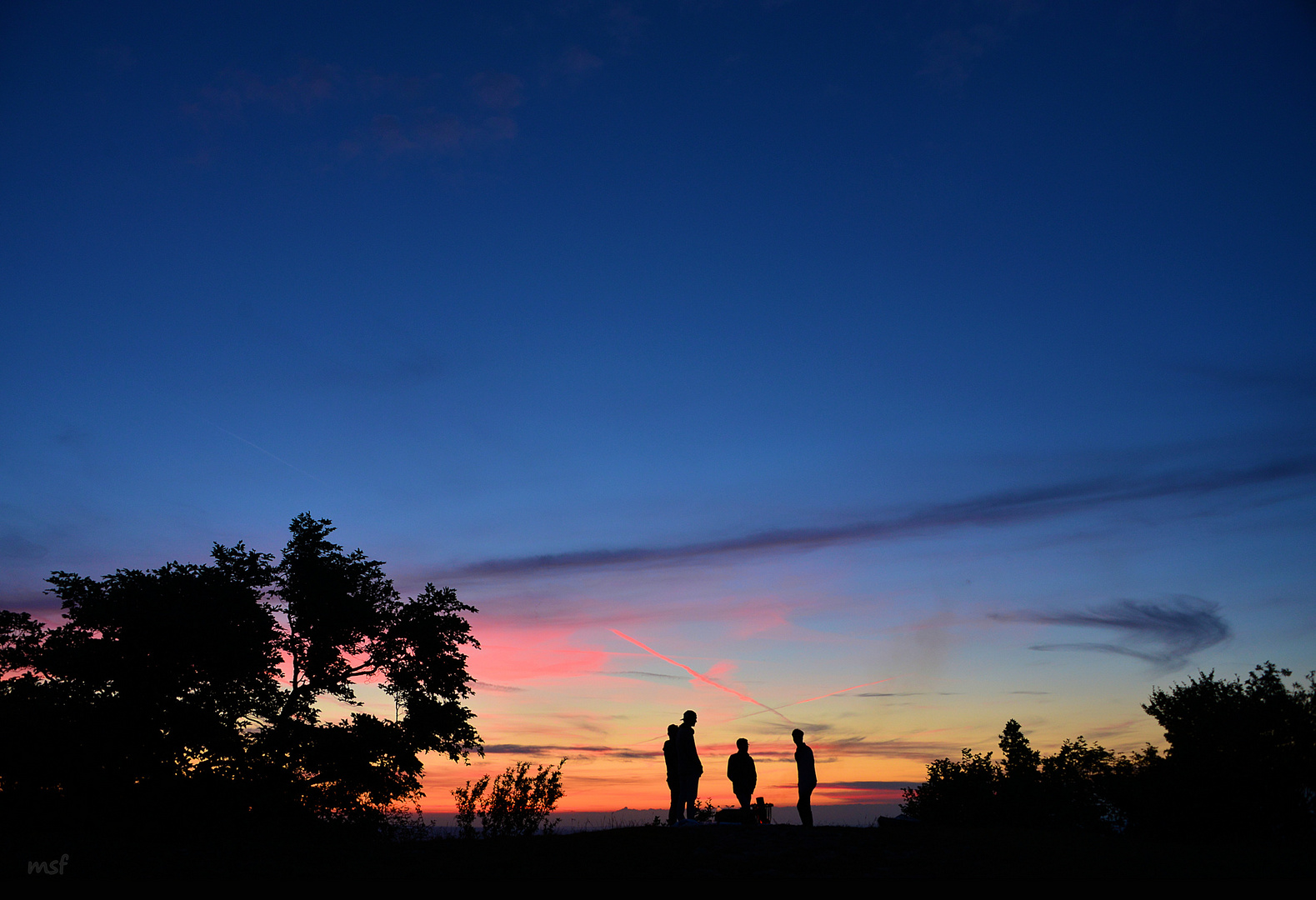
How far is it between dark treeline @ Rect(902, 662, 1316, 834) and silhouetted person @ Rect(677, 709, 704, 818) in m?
15.7

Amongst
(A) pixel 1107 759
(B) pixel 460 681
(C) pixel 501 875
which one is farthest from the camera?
(A) pixel 1107 759

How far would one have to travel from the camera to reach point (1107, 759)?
166 ft

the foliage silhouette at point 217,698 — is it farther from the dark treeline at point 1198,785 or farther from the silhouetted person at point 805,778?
the dark treeline at point 1198,785

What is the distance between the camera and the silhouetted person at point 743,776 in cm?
1806

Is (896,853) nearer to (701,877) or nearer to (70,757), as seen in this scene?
(701,877)

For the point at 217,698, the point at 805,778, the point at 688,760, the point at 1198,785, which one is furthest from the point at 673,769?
the point at 1198,785

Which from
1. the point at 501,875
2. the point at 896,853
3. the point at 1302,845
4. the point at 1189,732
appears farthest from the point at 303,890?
the point at 1189,732

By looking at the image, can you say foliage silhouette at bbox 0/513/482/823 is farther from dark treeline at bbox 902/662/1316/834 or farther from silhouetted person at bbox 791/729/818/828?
dark treeline at bbox 902/662/1316/834

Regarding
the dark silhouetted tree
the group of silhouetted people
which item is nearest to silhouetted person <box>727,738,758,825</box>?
the group of silhouetted people

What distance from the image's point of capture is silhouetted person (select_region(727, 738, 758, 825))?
59.3 ft

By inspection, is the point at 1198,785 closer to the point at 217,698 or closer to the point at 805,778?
the point at 805,778

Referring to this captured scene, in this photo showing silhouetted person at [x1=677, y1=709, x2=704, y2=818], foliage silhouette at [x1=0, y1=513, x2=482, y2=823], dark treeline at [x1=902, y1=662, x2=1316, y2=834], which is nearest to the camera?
silhouetted person at [x1=677, y1=709, x2=704, y2=818]

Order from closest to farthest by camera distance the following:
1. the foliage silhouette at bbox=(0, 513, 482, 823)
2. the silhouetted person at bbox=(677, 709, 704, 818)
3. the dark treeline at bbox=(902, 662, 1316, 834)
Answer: the silhouetted person at bbox=(677, 709, 704, 818)
the foliage silhouette at bbox=(0, 513, 482, 823)
the dark treeline at bbox=(902, 662, 1316, 834)

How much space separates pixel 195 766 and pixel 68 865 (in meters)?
10.4
